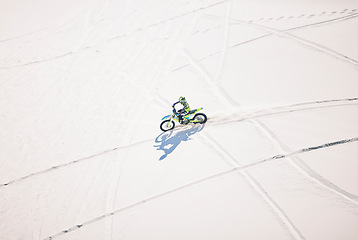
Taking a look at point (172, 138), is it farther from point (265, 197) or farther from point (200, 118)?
point (265, 197)

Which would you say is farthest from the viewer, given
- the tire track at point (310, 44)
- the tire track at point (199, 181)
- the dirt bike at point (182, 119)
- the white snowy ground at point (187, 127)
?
the tire track at point (310, 44)

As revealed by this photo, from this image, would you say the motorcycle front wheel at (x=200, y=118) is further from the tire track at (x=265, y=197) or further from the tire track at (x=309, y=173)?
the tire track at (x=309, y=173)

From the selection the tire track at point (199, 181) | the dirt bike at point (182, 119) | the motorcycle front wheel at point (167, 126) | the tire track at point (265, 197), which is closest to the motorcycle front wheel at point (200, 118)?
the dirt bike at point (182, 119)

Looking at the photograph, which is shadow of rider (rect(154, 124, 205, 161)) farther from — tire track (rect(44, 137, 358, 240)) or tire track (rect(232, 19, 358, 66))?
tire track (rect(232, 19, 358, 66))

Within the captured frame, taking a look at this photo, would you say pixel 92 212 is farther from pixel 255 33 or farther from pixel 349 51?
pixel 349 51

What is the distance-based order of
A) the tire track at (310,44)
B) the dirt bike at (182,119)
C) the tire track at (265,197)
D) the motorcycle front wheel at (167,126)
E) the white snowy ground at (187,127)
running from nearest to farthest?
1. the tire track at (265,197)
2. the white snowy ground at (187,127)
3. the dirt bike at (182,119)
4. the motorcycle front wheel at (167,126)
5. the tire track at (310,44)

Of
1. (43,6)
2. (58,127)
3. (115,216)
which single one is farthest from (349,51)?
(43,6)

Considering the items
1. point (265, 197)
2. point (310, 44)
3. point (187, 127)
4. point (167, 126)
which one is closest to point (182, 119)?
point (187, 127)
